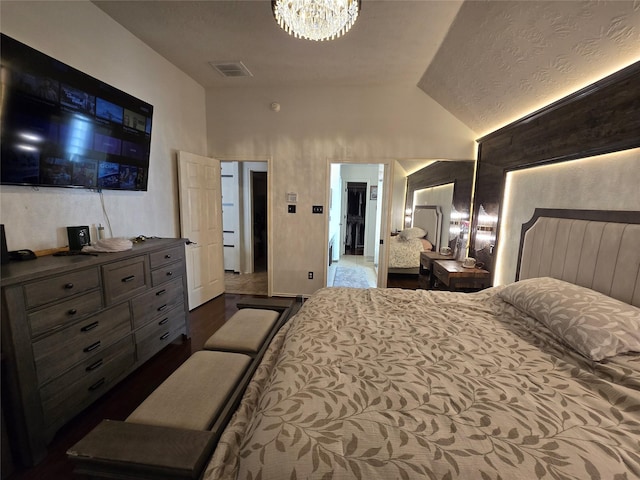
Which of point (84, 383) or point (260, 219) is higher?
point (260, 219)

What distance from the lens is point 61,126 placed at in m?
1.75

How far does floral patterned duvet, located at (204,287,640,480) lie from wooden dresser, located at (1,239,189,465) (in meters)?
1.15

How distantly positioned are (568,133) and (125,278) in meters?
3.43

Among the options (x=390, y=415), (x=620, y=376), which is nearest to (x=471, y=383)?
(x=390, y=415)

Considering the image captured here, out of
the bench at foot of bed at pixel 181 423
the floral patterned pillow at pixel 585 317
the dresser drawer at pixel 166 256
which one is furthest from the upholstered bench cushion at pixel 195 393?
the floral patterned pillow at pixel 585 317

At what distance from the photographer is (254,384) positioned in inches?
49.9

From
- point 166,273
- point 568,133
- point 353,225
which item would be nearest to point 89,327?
point 166,273

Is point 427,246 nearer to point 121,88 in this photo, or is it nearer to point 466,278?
point 466,278

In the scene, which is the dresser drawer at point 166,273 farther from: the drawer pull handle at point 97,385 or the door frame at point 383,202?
the door frame at point 383,202

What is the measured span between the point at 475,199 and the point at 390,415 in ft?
10.7

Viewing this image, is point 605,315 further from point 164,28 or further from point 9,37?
point 164,28

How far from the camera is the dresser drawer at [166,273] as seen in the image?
2.22 m

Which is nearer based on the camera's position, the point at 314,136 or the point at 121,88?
the point at 121,88

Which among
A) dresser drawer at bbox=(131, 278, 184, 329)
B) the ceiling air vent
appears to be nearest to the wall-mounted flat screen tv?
dresser drawer at bbox=(131, 278, 184, 329)
